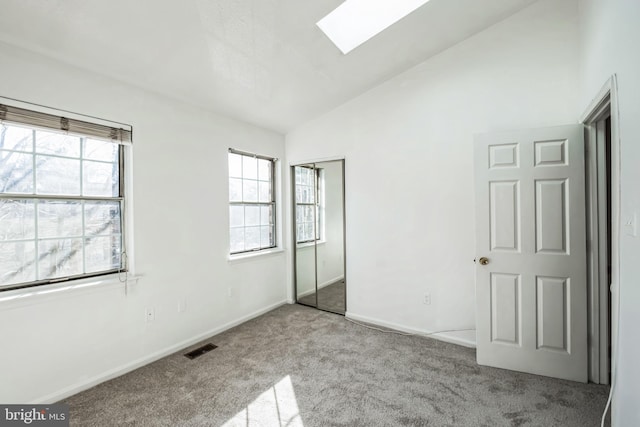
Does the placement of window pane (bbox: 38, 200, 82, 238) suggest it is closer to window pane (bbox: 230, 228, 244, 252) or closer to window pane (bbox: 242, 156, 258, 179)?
window pane (bbox: 230, 228, 244, 252)

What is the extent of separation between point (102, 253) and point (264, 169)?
2138 mm

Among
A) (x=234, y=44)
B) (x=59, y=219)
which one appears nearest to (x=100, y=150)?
(x=59, y=219)

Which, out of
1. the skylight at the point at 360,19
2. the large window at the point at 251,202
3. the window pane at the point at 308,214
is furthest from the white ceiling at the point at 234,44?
the window pane at the point at 308,214

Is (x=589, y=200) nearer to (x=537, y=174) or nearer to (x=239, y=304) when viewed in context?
(x=537, y=174)

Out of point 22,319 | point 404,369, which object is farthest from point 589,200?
point 22,319

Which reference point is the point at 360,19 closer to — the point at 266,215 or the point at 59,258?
the point at 266,215

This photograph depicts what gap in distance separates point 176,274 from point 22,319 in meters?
1.09

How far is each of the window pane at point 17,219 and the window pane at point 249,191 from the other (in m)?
1.98

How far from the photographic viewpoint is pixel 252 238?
3.85 metres

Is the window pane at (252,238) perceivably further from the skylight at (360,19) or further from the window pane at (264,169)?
the skylight at (360,19)

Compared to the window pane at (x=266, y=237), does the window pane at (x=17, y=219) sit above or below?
above

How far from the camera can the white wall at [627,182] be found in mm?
1362

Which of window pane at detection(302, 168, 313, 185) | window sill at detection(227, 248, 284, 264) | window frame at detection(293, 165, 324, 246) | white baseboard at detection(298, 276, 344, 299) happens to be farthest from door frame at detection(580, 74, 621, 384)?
window sill at detection(227, 248, 284, 264)

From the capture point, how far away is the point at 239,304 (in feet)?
11.6
